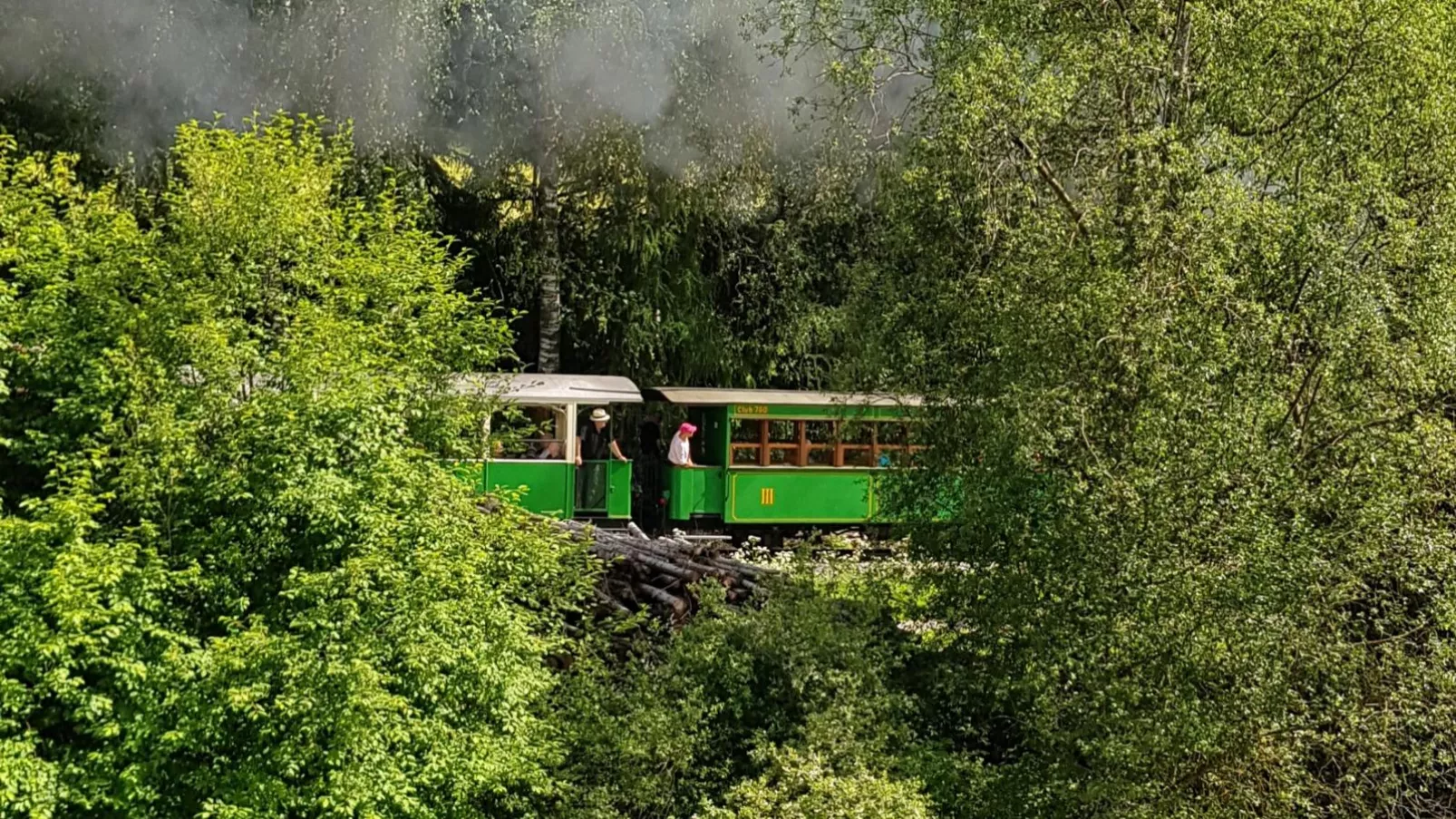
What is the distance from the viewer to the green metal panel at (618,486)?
1531cm

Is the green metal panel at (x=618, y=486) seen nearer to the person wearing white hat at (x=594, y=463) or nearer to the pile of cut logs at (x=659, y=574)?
the person wearing white hat at (x=594, y=463)

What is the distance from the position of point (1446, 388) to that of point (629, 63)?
11.6m

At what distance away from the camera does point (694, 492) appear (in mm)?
16375

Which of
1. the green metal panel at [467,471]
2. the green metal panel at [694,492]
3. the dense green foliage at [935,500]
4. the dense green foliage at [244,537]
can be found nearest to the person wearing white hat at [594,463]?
the green metal panel at [694,492]

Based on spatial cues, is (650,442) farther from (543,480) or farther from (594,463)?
(543,480)

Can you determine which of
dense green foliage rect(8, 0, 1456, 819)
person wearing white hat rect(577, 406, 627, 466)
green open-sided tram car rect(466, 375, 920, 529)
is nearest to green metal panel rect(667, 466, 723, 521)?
green open-sided tram car rect(466, 375, 920, 529)

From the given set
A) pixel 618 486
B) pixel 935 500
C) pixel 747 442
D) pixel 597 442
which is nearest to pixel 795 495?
pixel 747 442

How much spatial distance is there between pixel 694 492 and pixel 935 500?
6.36 m

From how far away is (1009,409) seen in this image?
8.99m

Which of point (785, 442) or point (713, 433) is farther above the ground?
point (713, 433)

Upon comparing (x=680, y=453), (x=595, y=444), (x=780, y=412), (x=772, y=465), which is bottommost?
(x=772, y=465)

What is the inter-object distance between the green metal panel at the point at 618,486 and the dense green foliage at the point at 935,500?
441 cm

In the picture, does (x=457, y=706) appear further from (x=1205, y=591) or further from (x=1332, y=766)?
(x=1332, y=766)

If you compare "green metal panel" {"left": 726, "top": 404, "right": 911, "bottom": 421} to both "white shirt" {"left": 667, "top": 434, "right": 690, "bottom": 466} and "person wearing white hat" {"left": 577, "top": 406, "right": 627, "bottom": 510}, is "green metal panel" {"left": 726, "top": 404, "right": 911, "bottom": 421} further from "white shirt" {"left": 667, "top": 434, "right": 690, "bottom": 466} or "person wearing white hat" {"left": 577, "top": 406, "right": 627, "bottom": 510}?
"person wearing white hat" {"left": 577, "top": 406, "right": 627, "bottom": 510}
